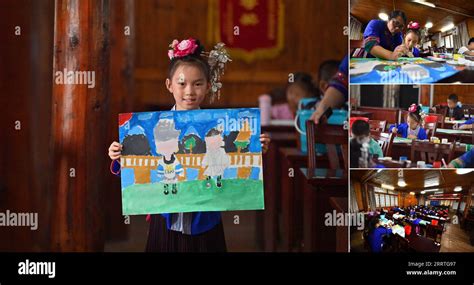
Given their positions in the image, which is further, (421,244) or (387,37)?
(421,244)

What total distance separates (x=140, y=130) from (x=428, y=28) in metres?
1.25

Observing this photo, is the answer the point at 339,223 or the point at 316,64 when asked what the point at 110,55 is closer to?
the point at 316,64

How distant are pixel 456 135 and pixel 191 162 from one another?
1112 mm

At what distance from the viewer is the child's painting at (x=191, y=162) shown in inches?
103

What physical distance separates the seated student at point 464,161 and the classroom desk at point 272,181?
0.68m

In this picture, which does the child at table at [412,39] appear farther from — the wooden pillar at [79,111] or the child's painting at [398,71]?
the wooden pillar at [79,111]

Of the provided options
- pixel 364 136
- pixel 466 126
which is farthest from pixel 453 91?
pixel 364 136

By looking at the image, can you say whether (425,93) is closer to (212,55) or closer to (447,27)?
(447,27)

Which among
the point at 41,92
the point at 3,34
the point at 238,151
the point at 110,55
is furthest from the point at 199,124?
the point at 3,34

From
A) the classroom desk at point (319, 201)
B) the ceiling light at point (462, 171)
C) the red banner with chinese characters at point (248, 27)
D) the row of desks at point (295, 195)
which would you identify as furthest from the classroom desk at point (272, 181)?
the ceiling light at point (462, 171)

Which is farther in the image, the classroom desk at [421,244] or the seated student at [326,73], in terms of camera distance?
the classroom desk at [421,244]

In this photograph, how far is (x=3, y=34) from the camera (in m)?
2.66

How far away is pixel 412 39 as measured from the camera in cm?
265

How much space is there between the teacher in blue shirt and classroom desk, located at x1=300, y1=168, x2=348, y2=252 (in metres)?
0.52
